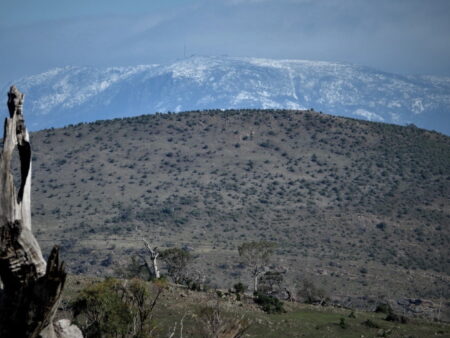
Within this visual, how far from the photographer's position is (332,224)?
84562mm

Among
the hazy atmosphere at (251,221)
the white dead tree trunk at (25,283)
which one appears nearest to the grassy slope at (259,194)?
the hazy atmosphere at (251,221)

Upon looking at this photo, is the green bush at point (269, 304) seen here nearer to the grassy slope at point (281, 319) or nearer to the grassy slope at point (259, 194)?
the grassy slope at point (281, 319)

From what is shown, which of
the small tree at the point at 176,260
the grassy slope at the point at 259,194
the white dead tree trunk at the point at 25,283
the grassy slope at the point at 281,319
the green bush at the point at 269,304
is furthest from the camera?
the grassy slope at the point at 259,194

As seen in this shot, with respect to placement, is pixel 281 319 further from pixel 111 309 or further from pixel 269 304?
pixel 111 309

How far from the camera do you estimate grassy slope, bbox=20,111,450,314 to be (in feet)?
238

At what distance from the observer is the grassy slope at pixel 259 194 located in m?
72.5

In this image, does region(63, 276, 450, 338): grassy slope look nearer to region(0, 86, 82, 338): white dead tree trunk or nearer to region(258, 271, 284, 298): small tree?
region(258, 271, 284, 298): small tree

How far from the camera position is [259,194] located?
312ft

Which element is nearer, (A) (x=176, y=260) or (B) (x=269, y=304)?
(B) (x=269, y=304)

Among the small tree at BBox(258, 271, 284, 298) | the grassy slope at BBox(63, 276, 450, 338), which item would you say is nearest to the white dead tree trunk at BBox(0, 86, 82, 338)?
the grassy slope at BBox(63, 276, 450, 338)

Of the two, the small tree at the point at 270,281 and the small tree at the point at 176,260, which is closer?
the small tree at the point at 176,260

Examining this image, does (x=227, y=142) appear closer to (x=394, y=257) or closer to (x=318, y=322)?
(x=394, y=257)

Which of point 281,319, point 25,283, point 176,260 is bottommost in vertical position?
point 281,319

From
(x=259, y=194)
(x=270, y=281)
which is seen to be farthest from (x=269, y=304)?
(x=259, y=194)
